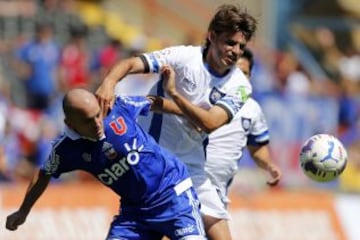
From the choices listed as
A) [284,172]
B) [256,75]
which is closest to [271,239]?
[284,172]

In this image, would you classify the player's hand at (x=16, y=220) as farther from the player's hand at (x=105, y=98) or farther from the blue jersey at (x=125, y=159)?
the player's hand at (x=105, y=98)

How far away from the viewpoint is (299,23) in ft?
72.2

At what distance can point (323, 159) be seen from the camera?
904cm

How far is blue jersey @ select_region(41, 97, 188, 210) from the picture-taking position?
7.88 meters

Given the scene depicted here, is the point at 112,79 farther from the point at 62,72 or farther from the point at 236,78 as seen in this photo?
the point at 62,72

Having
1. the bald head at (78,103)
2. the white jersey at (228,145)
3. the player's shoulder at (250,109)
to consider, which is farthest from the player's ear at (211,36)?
the bald head at (78,103)

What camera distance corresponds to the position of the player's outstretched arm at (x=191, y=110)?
27.2ft

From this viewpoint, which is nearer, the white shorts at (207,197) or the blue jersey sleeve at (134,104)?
the blue jersey sleeve at (134,104)

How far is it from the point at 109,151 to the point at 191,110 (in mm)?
725

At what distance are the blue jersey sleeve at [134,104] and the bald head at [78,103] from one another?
0.45 m

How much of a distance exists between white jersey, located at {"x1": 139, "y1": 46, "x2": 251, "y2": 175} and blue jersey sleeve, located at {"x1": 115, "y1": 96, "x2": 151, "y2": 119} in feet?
1.22

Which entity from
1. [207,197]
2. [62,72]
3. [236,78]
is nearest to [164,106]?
[236,78]

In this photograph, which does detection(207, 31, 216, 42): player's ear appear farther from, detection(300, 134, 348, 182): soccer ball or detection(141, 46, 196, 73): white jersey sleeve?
detection(300, 134, 348, 182): soccer ball

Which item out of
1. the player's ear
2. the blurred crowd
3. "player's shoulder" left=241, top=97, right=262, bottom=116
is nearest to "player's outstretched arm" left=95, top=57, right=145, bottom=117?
the player's ear
